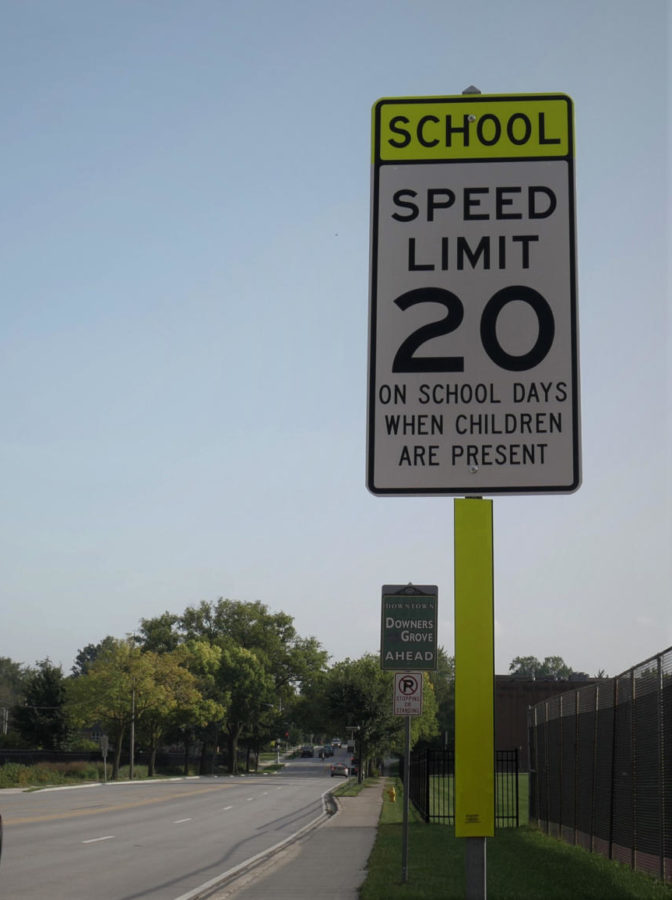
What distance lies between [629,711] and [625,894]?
3628 millimetres

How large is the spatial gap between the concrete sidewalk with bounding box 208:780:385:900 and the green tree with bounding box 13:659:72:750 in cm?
5795

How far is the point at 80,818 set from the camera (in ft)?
87.6

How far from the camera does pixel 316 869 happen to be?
1644 cm

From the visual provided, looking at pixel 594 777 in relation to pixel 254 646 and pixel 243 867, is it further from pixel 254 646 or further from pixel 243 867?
pixel 254 646

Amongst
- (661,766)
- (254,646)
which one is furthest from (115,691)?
(661,766)

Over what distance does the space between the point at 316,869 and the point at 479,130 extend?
49.2 feet

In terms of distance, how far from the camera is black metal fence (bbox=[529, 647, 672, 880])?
12.8m

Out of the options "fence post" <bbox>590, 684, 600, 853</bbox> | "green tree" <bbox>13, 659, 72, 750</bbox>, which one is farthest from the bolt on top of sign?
"green tree" <bbox>13, 659, 72, 750</bbox>

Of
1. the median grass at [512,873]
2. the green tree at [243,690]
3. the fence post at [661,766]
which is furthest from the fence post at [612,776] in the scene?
the green tree at [243,690]

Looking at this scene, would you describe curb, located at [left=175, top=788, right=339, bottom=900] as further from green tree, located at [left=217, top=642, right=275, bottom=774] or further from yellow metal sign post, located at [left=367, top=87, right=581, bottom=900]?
green tree, located at [left=217, top=642, right=275, bottom=774]

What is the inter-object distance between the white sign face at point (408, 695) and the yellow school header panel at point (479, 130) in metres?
13.3

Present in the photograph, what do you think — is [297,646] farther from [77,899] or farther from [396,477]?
[396,477]

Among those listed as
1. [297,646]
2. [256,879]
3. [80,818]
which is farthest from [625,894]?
[297,646]

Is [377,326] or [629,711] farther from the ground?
[377,326]
